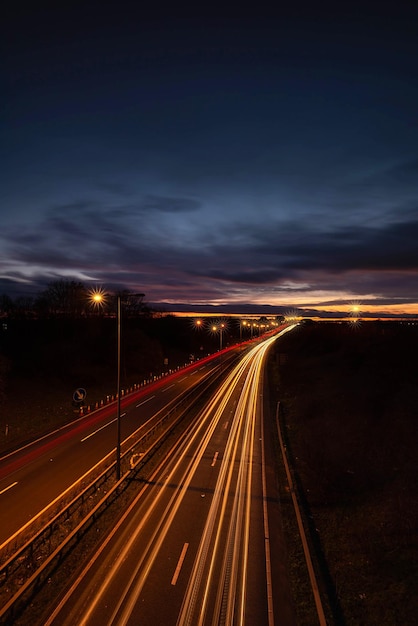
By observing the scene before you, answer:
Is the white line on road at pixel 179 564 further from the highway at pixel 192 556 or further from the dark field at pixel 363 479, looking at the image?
the dark field at pixel 363 479

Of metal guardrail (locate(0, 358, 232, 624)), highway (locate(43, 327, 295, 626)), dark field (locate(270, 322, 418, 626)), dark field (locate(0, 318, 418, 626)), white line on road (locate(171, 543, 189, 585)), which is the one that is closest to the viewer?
highway (locate(43, 327, 295, 626))

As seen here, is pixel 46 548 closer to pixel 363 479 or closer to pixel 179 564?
pixel 179 564

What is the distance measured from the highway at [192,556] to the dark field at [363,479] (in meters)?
1.55

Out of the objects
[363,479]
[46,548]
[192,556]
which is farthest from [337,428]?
[46,548]

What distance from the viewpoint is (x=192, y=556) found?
1415 cm

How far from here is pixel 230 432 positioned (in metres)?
30.1

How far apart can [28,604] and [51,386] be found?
3830cm

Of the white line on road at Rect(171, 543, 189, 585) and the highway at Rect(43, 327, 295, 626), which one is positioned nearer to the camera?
Answer: the highway at Rect(43, 327, 295, 626)

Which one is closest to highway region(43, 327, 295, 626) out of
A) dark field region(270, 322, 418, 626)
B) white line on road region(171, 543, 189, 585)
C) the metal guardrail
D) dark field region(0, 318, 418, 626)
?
white line on road region(171, 543, 189, 585)

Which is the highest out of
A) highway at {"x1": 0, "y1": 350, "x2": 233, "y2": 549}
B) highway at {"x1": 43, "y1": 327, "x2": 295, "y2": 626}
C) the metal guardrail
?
the metal guardrail

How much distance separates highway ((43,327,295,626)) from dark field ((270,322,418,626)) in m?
1.55

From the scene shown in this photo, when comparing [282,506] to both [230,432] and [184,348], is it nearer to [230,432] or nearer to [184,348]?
[230,432]

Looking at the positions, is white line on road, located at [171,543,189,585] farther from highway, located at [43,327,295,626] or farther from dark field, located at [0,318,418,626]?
dark field, located at [0,318,418,626]

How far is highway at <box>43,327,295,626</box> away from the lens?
37.5 ft
